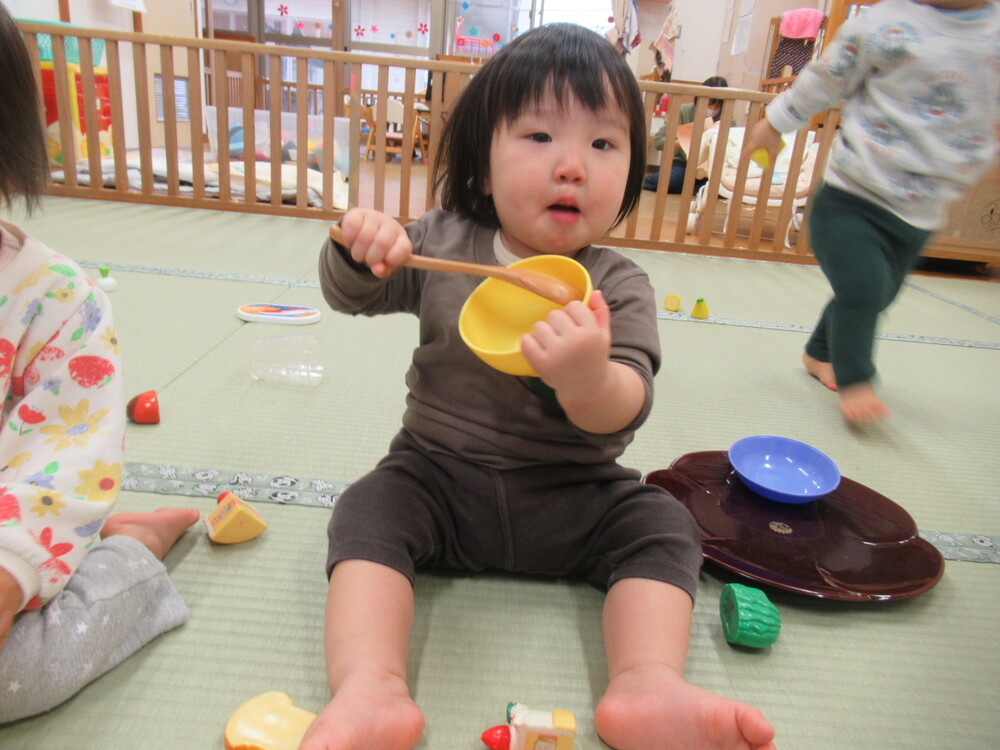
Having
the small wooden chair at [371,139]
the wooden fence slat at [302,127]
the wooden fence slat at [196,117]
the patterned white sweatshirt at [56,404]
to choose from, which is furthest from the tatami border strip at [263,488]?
the small wooden chair at [371,139]

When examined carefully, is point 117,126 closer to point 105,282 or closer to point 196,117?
point 196,117

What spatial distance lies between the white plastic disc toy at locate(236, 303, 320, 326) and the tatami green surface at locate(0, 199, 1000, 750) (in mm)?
24

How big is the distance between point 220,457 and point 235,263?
1.07 meters

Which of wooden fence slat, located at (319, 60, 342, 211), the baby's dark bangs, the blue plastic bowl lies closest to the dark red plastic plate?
the blue plastic bowl

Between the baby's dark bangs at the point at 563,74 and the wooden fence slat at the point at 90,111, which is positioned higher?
the baby's dark bangs at the point at 563,74

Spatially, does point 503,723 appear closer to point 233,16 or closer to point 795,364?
point 795,364

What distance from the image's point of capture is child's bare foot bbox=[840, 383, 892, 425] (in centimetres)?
109

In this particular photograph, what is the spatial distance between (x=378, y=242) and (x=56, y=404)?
0.28 m

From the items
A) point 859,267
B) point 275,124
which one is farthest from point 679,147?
point 859,267

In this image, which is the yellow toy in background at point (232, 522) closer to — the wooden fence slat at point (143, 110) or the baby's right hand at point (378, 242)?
the baby's right hand at point (378, 242)

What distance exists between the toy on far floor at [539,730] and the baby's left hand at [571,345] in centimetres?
23

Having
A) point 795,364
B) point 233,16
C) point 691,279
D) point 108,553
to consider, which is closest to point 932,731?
point 108,553

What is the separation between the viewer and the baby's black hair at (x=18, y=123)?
0.49 metres

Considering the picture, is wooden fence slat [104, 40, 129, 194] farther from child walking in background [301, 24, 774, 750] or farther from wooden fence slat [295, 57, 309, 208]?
child walking in background [301, 24, 774, 750]
